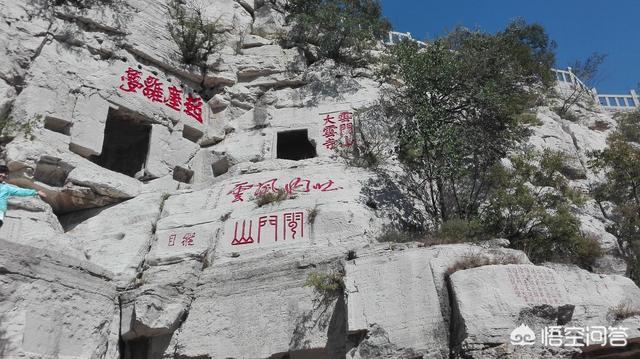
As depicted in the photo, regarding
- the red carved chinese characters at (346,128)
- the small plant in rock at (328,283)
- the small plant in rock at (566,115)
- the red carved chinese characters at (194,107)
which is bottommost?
the small plant in rock at (328,283)

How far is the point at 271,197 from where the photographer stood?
9.38 m

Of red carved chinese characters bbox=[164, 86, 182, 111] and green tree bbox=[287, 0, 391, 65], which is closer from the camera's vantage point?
red carved chinese characters bbox=[164, 86, 182, 111]

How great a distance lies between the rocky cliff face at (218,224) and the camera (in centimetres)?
650

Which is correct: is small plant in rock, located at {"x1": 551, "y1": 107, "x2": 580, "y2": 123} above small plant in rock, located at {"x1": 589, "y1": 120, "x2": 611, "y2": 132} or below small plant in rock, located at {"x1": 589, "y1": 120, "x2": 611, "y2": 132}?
above

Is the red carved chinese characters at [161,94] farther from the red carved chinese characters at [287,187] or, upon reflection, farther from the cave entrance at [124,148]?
the red carved chinese characters at [287,187]

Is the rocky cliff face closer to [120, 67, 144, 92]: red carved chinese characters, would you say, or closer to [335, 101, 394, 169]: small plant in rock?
[120, 67, 144, 92]: red carved chinese characters

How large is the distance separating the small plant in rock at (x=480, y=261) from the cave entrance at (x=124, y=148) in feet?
25.4

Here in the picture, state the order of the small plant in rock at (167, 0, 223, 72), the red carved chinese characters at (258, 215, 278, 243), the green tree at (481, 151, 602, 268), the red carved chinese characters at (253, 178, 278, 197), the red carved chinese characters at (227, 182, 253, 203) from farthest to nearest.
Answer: the small plant in rock at (167, 0, 223, 72) → the red carved chinese characters at (227, 182, 253, 203) → the red carved chinese characters at (253, 178, 278, 197) → the red carved chinese characters at (258, 215, 278, 243) → the green tree at (481, 151, 602, 268)

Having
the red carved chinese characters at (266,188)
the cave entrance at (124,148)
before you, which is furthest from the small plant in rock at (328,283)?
the cave entrance at (124,148)

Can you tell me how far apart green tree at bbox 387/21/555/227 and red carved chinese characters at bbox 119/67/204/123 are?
13.5ft

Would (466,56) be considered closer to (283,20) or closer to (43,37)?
(283,20)

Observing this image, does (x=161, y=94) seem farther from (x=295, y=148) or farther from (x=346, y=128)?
(x=346, y=128)

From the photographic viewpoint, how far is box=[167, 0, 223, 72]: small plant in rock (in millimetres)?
12852

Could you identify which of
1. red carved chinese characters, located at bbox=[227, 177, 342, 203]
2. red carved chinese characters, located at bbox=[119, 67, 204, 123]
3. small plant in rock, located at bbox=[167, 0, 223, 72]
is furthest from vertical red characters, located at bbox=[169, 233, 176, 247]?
small plant in rock, located at bbox=[167, 0, 223, 72]
